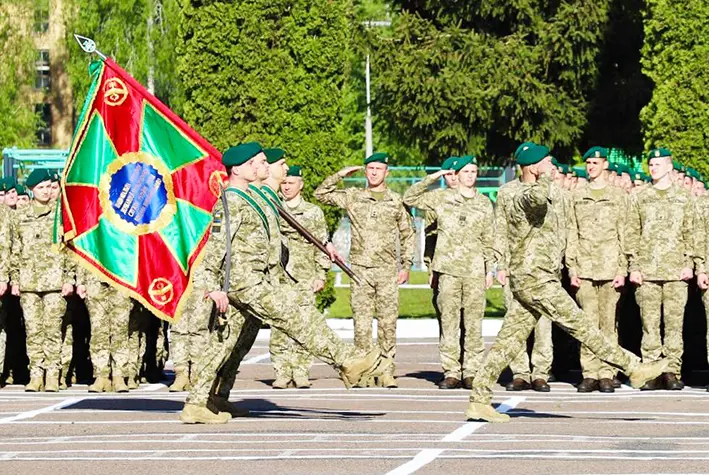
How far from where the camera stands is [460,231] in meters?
17.3

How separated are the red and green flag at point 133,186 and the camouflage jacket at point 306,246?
2.63 m

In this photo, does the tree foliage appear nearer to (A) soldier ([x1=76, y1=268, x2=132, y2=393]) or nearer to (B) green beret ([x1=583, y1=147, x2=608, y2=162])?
(B) green beret ([x1=583, y1=147, x2=608, y2=162])

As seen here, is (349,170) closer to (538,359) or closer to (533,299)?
(538,359)

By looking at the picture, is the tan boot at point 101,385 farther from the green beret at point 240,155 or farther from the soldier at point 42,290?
the green beret at point 240,155

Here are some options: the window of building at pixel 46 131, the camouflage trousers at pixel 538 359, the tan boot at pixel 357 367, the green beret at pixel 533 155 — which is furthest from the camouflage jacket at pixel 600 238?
the window of building at pixel 46 131

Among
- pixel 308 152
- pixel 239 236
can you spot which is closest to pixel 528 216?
pixel 239 236

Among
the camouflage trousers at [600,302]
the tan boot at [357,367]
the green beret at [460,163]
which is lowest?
the tan boot at [357,367]

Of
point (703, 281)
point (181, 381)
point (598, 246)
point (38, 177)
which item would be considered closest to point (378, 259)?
point (598, 246)

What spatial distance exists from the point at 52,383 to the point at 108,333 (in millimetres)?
747

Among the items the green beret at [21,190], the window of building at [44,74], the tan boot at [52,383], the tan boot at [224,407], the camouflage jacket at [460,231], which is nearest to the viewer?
the tan boot at [224,407]

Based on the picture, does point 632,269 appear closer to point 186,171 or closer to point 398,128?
point 186,171

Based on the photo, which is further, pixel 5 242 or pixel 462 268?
pixel 5 242

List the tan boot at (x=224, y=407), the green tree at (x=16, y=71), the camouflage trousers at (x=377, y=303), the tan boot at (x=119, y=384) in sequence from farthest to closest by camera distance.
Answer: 1. the green tree at (x=16, y=71)
2. the camouflage trousers at (x=377, y=303)
3. the tan boot at (x=119, y=384)
4. the tan boot at (x=224, y=407)

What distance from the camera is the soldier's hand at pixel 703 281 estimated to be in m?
16.8
